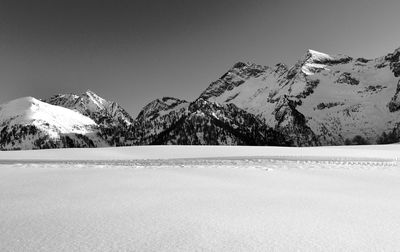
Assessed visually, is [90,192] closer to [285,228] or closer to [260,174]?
[285,228]

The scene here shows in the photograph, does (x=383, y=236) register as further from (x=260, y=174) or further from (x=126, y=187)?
(x=260, y=174)

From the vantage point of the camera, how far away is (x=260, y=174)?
1883 cm

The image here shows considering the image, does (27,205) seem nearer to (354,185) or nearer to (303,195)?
(303,195)

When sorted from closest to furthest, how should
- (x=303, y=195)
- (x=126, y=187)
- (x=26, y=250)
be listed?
1. (x=26, y=250)
2. (x=303, y=195)
3. (x=126, y=187)

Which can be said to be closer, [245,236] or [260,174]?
[245,236]

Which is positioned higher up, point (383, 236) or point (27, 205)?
point (27, 205)

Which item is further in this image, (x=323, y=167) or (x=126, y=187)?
(x=323, y=167)

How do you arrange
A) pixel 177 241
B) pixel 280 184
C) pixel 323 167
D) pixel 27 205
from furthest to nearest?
1. pixel 323 167
2. pixel 280 184
3. pixel 27 205
4. pixel 177 241

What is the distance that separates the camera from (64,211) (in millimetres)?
9859

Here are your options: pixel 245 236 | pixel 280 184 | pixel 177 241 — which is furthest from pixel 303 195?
pixel 177 241

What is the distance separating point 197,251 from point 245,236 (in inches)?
50.4

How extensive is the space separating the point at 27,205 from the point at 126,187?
12.5ft

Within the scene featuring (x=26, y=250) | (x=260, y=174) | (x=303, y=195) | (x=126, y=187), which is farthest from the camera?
(x=260, y=174)

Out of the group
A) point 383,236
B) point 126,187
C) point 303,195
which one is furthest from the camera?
point 126,187
